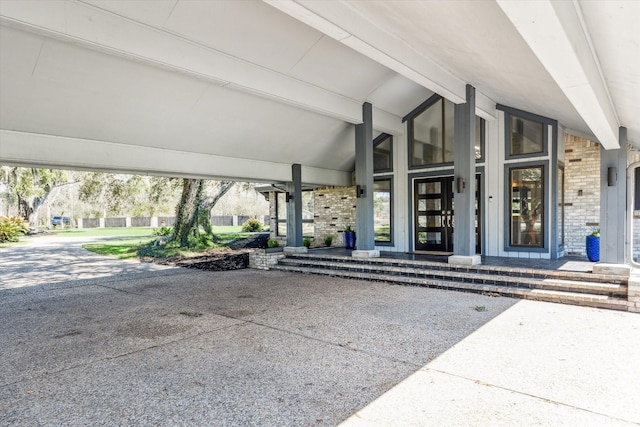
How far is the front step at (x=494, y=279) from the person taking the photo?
5.97 metres

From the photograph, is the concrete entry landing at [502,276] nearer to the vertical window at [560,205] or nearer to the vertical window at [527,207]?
the vertical window at [527,207]

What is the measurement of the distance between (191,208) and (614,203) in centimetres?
1295

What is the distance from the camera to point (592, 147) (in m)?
9.18

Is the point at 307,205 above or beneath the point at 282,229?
above

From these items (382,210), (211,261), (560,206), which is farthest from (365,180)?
(211,261)

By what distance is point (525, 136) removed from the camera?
8.90 metres

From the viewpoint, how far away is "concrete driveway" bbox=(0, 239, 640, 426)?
2.88 m

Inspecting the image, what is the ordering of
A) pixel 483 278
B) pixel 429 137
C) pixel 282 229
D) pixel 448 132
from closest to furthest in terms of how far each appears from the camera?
1. pixel 483 278
2. pixel 448 132
3. pixel 429 137
4. pixel 282 229

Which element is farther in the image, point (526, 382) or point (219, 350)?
point (219, 350)

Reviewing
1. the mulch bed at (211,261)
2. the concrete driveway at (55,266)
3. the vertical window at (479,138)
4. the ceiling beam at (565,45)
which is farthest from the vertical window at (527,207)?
the concrete driveway at (55,266)

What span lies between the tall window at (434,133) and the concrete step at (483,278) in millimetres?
3396

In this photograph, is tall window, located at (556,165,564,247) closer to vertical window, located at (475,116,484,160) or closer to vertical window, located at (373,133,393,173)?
vertical window, located at (475,116,484,160)

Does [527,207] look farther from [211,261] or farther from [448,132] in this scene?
[211,261]

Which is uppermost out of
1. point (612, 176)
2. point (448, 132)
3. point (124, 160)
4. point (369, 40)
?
point (369, 40)
